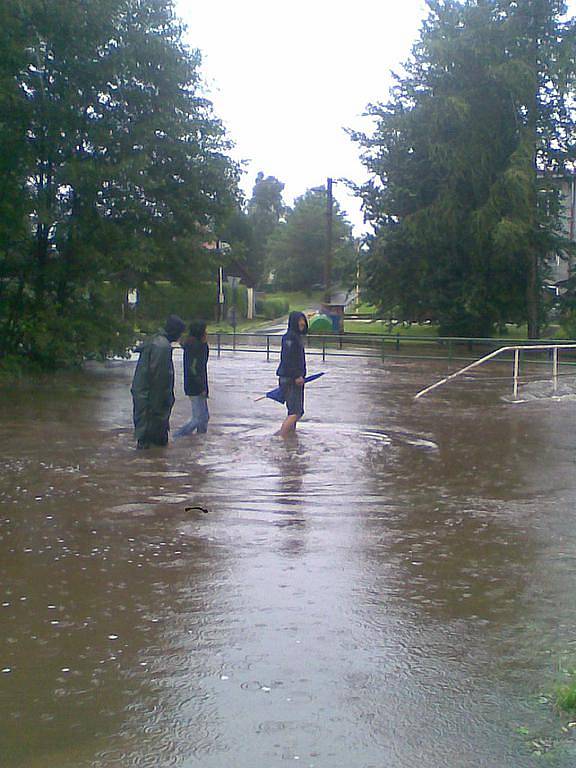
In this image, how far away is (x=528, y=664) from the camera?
5.22 m

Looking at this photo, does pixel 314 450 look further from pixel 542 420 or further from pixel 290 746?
pixel 290 746

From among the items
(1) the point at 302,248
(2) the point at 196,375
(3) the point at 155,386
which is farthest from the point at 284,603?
(1) the point at 302,248

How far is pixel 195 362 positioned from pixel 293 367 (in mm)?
1298

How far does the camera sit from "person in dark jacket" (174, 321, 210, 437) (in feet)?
43.4

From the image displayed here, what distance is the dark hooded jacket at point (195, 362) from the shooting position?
13227mm

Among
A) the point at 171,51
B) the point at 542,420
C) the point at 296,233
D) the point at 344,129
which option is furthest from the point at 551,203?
the point at 296,233

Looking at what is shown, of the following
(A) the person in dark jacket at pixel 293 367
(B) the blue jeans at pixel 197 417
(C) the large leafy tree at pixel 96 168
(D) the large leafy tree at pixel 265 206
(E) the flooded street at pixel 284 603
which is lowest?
(E) the flooded street at pixel 284 603

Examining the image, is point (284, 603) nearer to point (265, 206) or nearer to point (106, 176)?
point (106, 176)

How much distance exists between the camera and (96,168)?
2092 centimetres

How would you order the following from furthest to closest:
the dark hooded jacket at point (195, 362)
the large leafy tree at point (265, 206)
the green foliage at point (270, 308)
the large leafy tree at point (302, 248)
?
the large leafy tree at point (265, 206), the large leafy tree at point (302, 248), the green foliage at point (270, 308), the dark hooded jacket at point (195, 362)

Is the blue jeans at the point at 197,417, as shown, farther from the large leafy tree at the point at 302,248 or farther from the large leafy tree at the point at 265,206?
the large leafy tree at the point at 265,206

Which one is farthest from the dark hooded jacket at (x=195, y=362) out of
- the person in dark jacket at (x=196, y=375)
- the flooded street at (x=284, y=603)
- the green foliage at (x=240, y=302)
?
the green foliage at (x=240, y=302)

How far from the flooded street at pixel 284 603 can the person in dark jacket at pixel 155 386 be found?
10.8 inches

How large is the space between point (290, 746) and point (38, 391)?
16.4m
